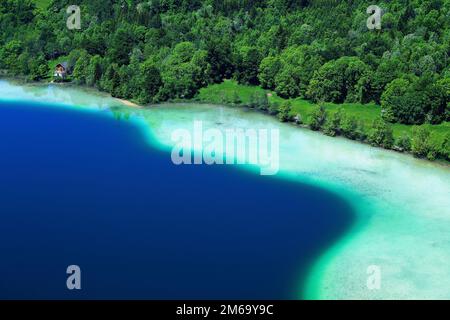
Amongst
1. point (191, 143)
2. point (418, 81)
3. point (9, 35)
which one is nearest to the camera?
point (191, 143)

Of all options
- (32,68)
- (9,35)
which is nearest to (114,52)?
(32,68)

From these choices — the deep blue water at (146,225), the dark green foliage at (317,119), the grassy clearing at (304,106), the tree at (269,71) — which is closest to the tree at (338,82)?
the grassy clearing at (304,106)

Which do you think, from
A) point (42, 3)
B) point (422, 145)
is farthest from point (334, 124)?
point (42, 3)

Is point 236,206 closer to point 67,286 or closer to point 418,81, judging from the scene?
point 67,286

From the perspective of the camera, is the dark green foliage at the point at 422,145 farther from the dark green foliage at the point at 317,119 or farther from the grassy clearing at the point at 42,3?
the grassy clearing at the point at 42,3

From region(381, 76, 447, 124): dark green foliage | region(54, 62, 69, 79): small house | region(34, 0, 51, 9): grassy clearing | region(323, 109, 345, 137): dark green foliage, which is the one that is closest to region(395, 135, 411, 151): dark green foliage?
region(381, 76, 447, 124): dark green foliage

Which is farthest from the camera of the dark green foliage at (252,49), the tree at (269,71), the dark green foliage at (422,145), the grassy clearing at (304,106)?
the tree at (269,71)
